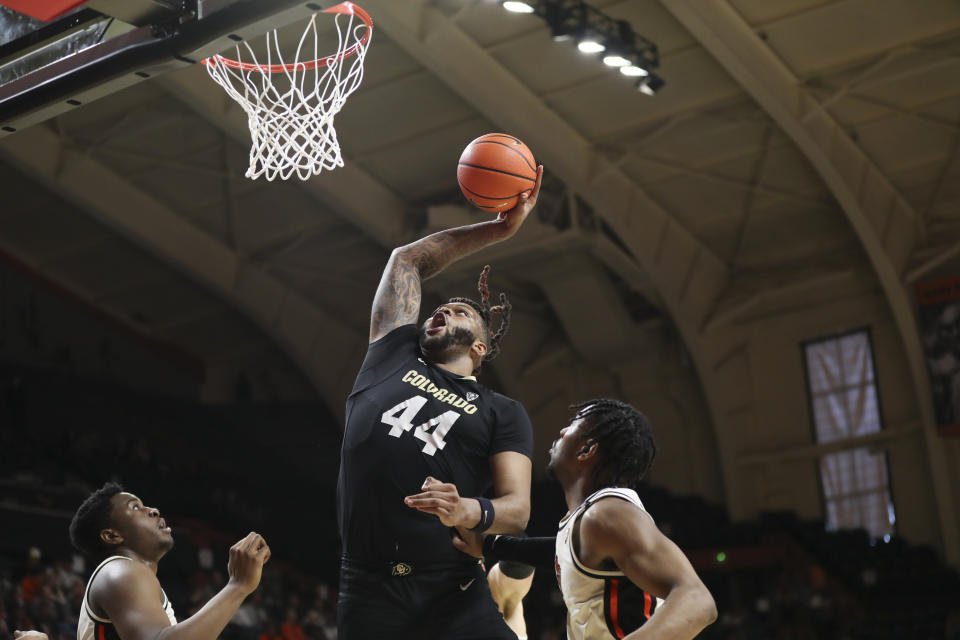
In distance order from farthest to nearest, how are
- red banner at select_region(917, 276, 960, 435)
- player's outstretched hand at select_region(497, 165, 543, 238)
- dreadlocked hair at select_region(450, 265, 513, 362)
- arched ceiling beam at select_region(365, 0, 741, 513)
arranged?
red banner at select_region(917, 276, 960, 435), arched ceiling beam at select_region(365, 0, 741, 513), player's outstretched hand at select_region(497, 165, 543, 238), dreadlocked hair at select_region(450, 265, 513, 362)

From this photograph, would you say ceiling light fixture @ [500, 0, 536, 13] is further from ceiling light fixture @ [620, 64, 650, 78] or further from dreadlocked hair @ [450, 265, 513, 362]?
Result: dreadlocked hair @ [450, 265, 513, 362]

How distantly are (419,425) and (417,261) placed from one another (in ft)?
2.38

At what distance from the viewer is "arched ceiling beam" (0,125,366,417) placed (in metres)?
15.8

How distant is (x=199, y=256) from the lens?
58.8 ft

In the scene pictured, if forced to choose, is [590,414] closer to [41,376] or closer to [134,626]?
[134,626]

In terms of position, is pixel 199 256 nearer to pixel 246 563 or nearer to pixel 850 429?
pixel 850 429

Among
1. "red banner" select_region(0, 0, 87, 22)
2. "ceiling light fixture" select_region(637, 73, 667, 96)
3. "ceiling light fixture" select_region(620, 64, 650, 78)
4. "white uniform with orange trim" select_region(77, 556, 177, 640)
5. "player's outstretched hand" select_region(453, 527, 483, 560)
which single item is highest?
"ceiling light fixture" select_region(620, 64, 650, 78)

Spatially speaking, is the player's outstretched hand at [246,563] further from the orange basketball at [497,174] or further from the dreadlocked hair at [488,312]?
the orange basketball at [497,174]

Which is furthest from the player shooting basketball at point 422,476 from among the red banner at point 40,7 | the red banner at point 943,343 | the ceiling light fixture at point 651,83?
the red banner at point 943,343

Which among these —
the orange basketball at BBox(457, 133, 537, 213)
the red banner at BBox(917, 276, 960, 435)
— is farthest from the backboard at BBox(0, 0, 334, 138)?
the red banner at BBox(917, 276, 960, 435)

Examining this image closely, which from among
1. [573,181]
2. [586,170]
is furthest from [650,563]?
[586,170]

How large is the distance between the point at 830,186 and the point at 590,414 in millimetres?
11526

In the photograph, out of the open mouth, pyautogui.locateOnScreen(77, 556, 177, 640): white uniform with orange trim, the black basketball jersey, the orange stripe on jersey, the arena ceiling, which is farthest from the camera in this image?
the arena ceiling

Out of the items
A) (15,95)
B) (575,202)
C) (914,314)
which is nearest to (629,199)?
(575,202)
